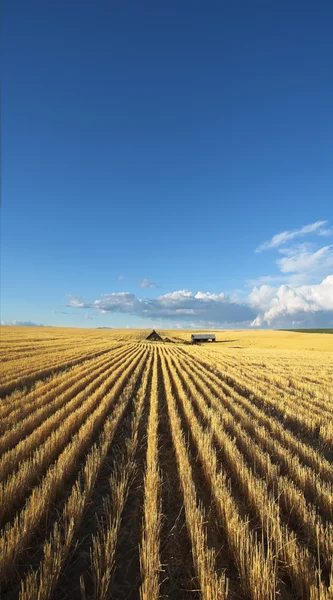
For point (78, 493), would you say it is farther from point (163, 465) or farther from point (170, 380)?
point (170, 380)

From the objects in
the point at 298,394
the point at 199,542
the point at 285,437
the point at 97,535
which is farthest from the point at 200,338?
the point at 199,542

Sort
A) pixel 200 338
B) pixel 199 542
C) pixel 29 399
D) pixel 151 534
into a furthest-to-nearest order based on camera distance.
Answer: pixel 200 338
pixel 29 399
pixel 151 534
pixel 199 542

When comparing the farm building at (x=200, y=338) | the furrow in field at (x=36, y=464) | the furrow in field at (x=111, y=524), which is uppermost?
the furrow in field at (x=36, y=464)

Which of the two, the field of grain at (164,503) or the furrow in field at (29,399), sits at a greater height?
the furrow in field at (29,399)

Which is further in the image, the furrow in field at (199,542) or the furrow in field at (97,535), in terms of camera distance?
the furrow in field at (97,535)

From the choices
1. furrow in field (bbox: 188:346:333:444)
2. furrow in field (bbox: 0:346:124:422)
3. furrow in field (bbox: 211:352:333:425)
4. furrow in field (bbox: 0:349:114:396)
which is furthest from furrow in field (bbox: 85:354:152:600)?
furrow in field (bbox: 0:349:114:396)

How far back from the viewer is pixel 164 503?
16.8 ft

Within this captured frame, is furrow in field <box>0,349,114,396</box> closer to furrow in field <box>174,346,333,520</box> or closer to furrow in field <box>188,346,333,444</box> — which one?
furrow in field <box>174,346,333,520</box>

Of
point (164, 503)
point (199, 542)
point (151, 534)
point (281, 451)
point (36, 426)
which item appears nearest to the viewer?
point (199, 542)

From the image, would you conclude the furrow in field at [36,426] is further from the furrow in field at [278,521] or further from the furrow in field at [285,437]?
the furrow in field at [285,437]

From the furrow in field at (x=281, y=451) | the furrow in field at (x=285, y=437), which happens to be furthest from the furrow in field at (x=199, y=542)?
the furrow in field at (x=285, y=437)

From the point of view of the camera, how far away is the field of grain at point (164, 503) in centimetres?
345

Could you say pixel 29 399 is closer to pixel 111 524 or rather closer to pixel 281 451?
pixel 111 524

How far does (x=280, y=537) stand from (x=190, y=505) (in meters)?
1.35
